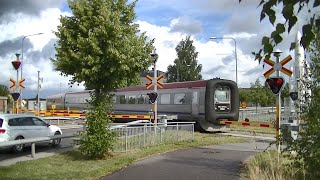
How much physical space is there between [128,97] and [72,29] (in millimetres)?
22841

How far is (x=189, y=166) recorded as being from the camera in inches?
525

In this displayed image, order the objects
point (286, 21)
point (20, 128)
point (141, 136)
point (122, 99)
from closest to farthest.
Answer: point (286, 21) → point (141, 136) → point (20, 128) → point (122, 99)

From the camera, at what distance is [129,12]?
1641cm

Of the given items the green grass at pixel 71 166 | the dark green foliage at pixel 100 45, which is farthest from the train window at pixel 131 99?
the dark green foliage at pixel 100 45

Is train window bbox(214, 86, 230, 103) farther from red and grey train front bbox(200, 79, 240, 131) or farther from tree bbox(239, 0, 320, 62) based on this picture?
tree bbox(239, 0, 320, 62)

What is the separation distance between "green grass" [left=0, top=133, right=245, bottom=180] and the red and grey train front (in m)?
11.0

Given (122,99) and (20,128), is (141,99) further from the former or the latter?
(20,128)

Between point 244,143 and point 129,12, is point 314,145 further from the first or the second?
point 244,143

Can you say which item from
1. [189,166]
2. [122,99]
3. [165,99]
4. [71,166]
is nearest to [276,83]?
[189,166]

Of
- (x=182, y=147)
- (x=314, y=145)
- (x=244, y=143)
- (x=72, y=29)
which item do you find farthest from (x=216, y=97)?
(x=314, y=145)

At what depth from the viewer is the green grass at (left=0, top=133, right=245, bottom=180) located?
37.7ft

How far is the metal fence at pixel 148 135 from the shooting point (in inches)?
641

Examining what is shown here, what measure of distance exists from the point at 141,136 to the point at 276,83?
18.8 feet

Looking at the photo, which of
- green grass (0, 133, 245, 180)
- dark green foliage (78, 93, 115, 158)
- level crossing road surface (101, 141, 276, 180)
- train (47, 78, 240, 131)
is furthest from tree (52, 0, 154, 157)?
train (47, 78, 240, 131)
